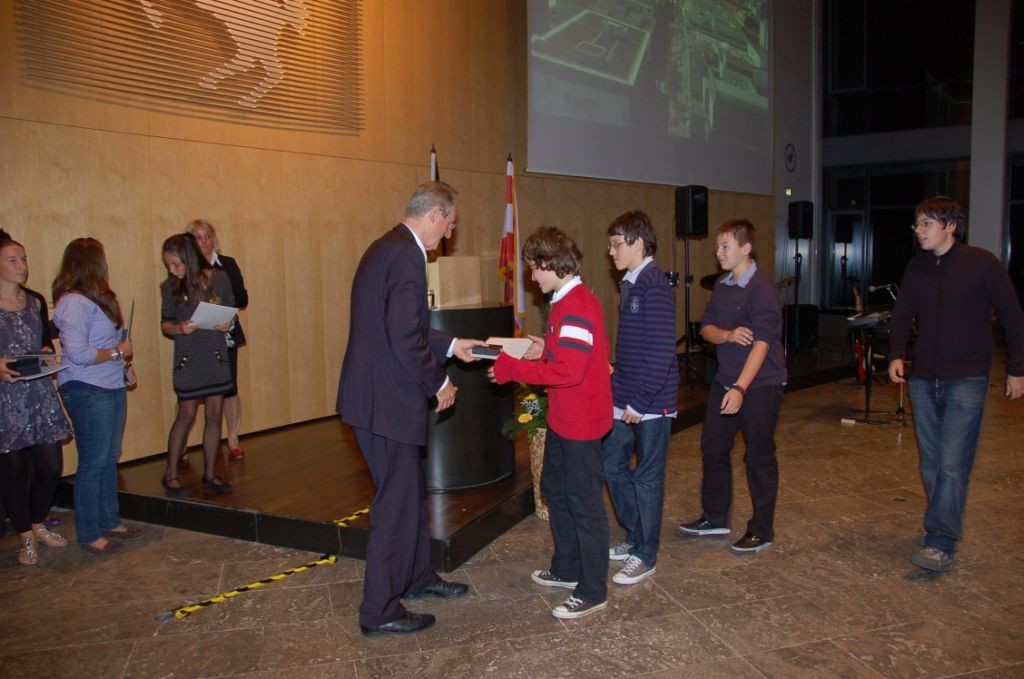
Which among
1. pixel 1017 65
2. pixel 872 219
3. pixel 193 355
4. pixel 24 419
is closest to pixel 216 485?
pixel 193 355

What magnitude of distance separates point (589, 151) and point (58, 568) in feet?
23.0

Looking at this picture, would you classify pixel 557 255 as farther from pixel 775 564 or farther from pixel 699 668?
pixel 775 564

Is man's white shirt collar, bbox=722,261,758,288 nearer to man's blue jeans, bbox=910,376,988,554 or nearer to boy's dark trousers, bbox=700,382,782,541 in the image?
boy's dark trousers, bbox=700,382,782,541

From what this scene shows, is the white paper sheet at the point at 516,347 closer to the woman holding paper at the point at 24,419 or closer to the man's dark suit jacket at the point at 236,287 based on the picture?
the woman holding paper at the point at 24,419

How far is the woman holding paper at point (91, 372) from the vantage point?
3.84m

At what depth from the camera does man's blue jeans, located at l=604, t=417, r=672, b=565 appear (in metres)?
3.52

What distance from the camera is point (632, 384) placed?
3.45 meters

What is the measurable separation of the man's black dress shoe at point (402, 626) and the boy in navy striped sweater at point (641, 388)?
2.99 feet

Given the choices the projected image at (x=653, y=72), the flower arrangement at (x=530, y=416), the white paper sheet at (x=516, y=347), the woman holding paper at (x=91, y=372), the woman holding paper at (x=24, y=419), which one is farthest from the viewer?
the projected image at (x=653, y=72)

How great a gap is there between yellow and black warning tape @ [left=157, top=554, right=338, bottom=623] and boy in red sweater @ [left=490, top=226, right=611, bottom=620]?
1298mm

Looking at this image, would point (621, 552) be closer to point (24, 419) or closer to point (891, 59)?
point (24, 419)

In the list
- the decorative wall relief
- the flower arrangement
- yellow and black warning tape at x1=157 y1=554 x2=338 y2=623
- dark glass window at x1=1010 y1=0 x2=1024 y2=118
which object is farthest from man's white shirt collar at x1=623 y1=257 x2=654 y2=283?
dark glass window at x1=1010 y1=0 x2=1024 y2=118

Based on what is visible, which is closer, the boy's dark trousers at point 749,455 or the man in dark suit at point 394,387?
the man in dark suit at point 394,387

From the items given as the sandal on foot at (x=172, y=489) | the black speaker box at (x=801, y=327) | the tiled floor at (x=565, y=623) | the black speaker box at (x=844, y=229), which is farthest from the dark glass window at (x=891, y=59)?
the sandal on foot at (x=172, y=489)
